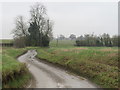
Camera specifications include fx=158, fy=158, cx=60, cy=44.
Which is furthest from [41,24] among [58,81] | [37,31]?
[58,81]

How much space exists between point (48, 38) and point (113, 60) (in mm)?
44158

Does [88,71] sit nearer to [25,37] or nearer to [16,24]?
[25,37]

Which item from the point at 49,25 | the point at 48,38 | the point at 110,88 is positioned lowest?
the point at 110,88

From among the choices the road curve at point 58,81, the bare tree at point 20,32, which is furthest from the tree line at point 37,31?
the road curve at point 58,81

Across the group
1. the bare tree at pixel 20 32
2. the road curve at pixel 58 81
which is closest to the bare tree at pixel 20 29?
the bare tree at pixel 20 32

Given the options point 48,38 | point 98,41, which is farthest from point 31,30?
point 98,41

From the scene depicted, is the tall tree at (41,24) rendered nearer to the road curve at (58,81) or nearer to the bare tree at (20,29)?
the bare tree at (20,29)

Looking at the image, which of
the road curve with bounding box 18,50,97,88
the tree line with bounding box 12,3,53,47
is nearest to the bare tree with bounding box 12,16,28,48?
the tree line with bounding box 12,3,53,47

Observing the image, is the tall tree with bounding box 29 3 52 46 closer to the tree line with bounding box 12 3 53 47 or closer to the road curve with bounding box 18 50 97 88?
the tree line with bounding box 12 3 53 47

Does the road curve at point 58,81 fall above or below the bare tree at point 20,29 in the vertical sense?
below

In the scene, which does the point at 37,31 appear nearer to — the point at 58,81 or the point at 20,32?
the point at 20,32

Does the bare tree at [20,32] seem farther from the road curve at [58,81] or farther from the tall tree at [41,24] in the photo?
the road curve at [58,81]

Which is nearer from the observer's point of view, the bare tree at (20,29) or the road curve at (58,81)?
the road curve at (58,81)

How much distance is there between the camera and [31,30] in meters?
62.5
